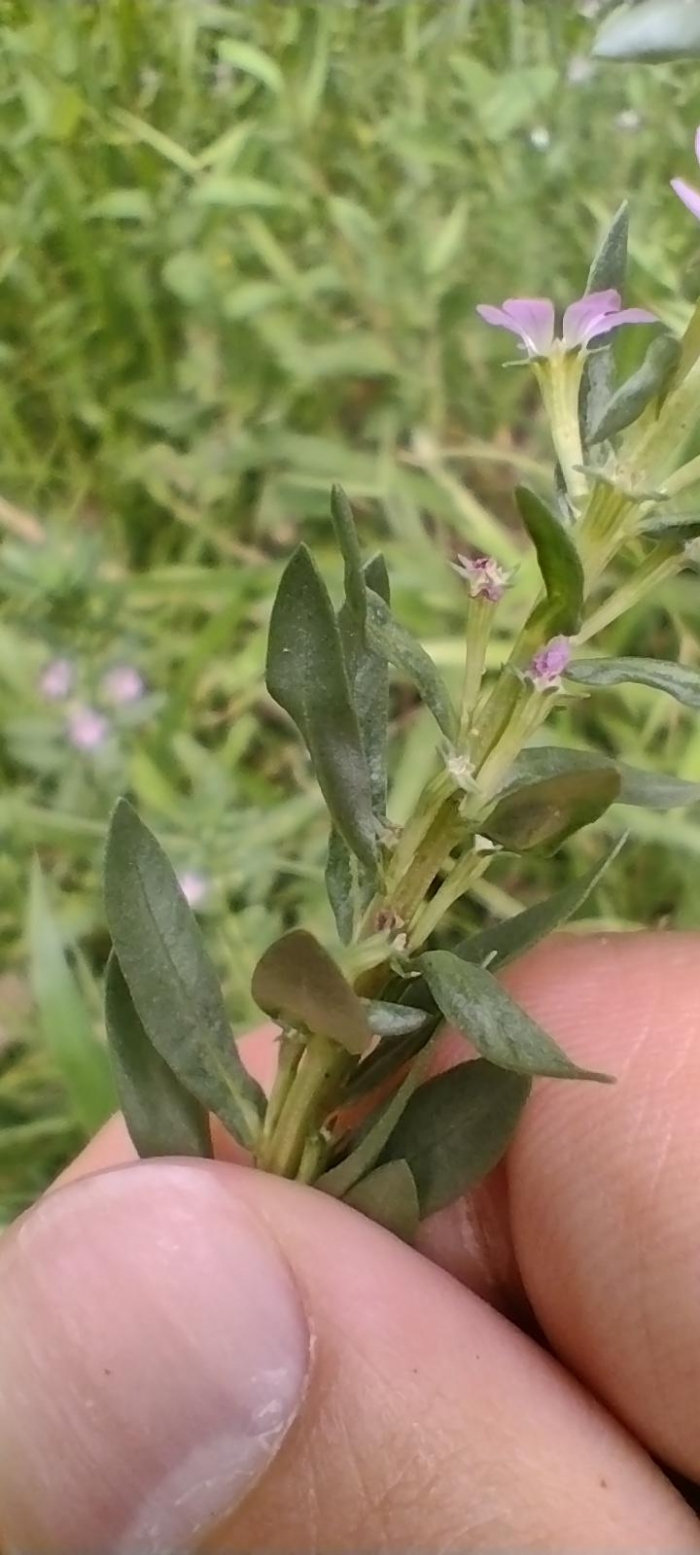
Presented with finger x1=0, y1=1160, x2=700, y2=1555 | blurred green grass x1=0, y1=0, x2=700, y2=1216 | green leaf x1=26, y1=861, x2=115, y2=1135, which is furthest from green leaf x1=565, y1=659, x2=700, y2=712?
blurred green grass x1=0, y1=0, x2=700, y2=1216

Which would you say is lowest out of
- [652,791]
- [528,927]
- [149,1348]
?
[149,1348]

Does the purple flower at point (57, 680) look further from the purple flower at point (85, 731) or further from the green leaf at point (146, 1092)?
the green leaf at point (146, 1092)

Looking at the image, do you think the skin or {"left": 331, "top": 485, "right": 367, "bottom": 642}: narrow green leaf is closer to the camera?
{"left": 331, "top": 485, "right": 367, "bottom": 642}: narrow green leaf

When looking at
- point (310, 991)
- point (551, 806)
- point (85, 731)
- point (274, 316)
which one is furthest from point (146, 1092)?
point (274, 316)

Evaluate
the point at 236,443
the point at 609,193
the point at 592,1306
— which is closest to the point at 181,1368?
the point at 592,1306

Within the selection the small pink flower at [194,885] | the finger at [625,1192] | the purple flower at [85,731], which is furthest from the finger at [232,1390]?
the purple flower at [85,731]

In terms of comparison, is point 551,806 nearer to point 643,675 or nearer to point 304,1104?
point 643,675

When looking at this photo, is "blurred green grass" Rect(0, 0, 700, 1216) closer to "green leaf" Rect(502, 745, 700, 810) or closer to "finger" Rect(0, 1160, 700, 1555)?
"finger" Rect(0, 1160, 700, 1555)
